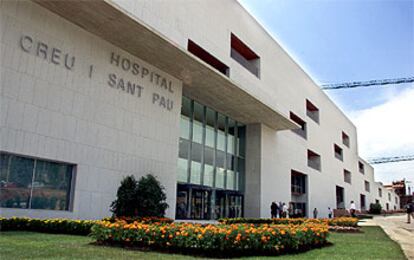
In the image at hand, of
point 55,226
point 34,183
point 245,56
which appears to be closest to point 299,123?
point 245,56

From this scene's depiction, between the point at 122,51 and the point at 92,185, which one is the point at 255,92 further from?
the point at 92,185

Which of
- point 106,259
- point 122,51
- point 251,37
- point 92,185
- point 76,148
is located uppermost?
point 251,37

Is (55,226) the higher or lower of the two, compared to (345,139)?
lower

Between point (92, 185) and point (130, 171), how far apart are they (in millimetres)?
2284

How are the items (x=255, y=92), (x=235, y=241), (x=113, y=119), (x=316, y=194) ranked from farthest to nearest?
(x=316, y=194), (x=255, y=92), (x=113, y=119), (x=235, y=241)

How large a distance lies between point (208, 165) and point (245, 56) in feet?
29.7

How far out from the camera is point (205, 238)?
8891mm

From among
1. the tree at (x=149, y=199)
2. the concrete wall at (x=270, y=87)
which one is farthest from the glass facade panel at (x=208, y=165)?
the tree at (x=149, y=199)

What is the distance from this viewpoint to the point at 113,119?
17250 millimetres

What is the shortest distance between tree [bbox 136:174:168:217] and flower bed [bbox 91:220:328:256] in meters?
5.64

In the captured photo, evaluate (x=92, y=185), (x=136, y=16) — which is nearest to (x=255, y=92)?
(x=136, y=16)

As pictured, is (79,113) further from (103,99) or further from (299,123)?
(299,123)

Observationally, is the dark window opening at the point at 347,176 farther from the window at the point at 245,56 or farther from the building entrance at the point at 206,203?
the window at the point at 245,56

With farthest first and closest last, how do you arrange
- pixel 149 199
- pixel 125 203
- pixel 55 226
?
pixel 149 199
pixel 125 203
pixel 55 226
